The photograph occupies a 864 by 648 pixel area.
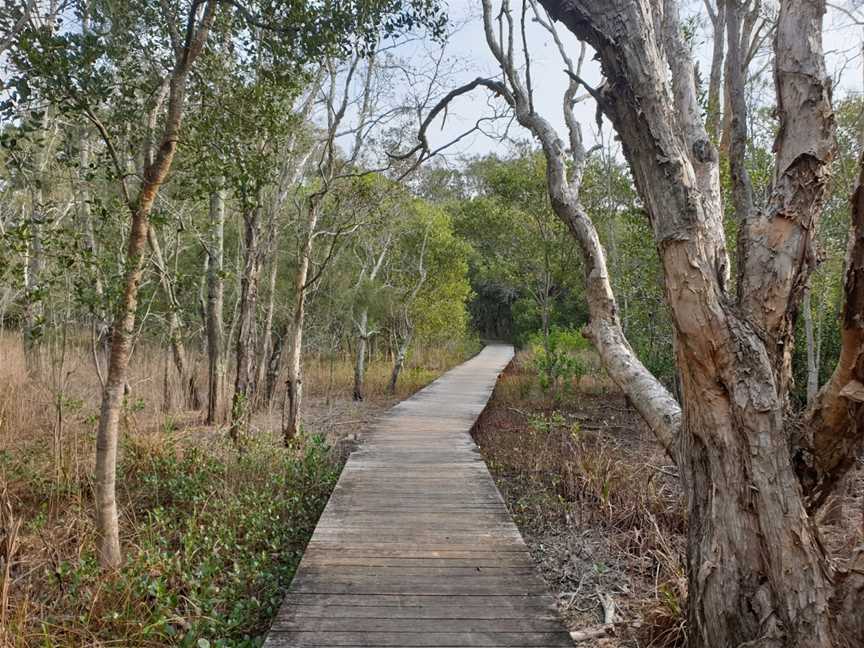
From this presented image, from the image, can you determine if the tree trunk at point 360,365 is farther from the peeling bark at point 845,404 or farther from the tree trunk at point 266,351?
the peeling bark at point 845,404

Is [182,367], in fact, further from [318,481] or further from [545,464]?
[545,464]

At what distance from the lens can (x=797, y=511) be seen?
6.23ft

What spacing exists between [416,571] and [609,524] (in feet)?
7.62

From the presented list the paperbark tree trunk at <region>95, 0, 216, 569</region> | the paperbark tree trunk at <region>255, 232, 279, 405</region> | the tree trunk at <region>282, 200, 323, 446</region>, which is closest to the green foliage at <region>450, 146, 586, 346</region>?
the paperbark tree trunk at <region>255, 232, 279, 405</region>

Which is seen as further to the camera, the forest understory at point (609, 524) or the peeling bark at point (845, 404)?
the forest understory at point (609, 524)

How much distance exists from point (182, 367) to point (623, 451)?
6.52 m

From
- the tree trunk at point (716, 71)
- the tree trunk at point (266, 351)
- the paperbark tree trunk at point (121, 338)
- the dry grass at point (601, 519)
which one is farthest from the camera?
the tree trunk at point (266, 351)

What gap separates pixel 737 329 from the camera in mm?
1999

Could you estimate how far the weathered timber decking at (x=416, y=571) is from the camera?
8.28 ft

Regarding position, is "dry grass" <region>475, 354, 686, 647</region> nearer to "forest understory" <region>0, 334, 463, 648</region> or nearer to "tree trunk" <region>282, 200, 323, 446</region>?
"forest understory" <region>0, 334, 463, 648</region>

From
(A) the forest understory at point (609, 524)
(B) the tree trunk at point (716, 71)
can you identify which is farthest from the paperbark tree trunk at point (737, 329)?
(B) the tree trunk at point (716, 71)

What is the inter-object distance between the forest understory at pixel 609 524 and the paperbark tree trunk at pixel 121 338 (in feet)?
9.39

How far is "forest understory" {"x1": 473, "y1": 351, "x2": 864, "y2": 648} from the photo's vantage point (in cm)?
304

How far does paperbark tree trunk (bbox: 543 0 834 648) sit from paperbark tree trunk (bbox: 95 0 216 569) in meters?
2.34
